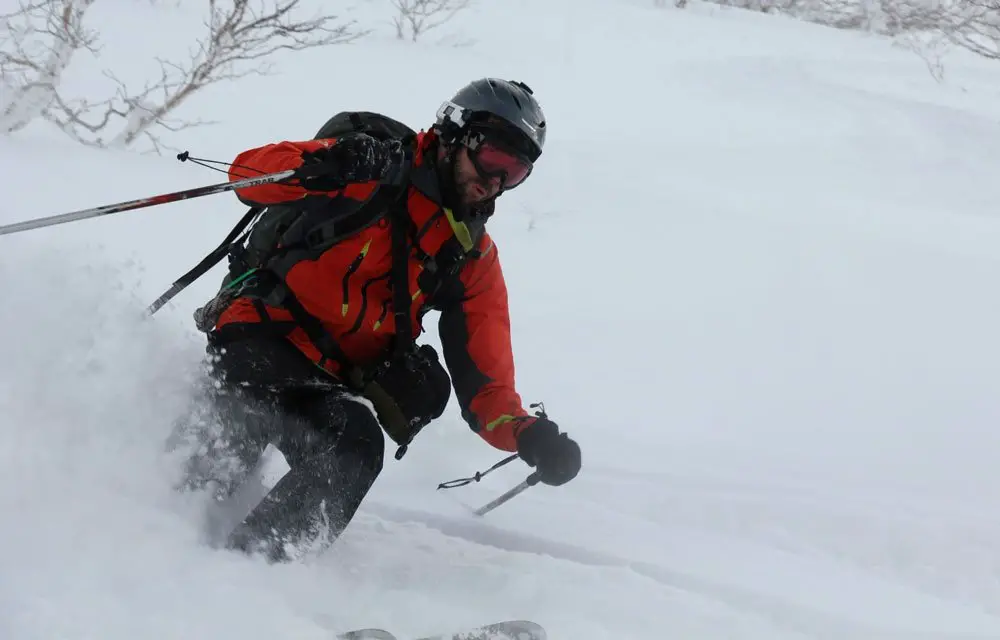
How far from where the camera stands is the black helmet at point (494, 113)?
2750mm

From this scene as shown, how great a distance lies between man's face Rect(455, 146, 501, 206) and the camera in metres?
2.76

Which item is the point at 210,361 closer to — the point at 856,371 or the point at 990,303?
the point at 856,371

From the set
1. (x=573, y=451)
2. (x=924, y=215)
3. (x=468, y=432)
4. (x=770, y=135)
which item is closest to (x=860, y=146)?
(x=770, y=135)

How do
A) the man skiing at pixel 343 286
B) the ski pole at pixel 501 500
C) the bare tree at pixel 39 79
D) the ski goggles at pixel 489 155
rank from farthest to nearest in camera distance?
the bare tree at pixel 39 79 → the ski pole at pixel 501 500 → the ski goggles at pixel 489 155 → the man skiing at pixel 343 286

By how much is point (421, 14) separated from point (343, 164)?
930 centimetres

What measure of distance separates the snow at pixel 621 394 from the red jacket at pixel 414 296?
1.47ft

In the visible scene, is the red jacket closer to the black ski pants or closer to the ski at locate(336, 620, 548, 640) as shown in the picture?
the black ski pants

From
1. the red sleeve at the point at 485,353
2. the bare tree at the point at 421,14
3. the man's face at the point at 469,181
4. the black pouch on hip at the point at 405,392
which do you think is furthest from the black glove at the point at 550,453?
the bare tree at the point at 421,14

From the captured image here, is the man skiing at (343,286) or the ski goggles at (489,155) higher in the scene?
the ski goggles at (489,155)

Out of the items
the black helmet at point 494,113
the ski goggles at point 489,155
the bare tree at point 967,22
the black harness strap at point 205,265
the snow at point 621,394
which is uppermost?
the black helmet at point 494,113

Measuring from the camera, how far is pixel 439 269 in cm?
287

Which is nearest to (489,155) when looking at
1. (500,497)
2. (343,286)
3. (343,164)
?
(343,164)

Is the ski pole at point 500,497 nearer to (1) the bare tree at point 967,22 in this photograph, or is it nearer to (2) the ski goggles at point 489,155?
(2) the ski goggles at point 489,155

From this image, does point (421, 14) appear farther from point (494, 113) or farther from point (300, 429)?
point (300, 429)
